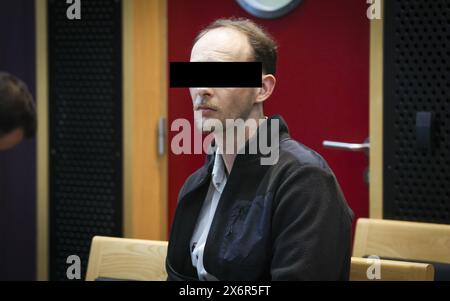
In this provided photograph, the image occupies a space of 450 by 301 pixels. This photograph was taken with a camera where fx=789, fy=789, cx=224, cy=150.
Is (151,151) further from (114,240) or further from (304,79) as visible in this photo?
(114,240)

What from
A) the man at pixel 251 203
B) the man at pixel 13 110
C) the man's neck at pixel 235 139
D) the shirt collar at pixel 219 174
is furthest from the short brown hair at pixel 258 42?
the man at pixel 13 110

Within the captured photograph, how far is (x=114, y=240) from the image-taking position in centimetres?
186

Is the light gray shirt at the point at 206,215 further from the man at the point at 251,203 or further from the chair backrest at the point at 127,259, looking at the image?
the chair backrest at the point at 127,259

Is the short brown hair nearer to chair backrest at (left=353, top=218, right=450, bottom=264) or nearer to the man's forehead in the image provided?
the man's forehead

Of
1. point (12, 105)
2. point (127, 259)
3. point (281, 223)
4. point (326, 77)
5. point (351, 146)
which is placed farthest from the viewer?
point (326, 77)

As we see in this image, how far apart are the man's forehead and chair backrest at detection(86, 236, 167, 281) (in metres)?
0.47

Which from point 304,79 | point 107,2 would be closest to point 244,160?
point 304,79

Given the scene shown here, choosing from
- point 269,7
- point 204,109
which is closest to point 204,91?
point 204,109

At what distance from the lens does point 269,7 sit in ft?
8.83

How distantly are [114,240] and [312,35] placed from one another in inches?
45.2

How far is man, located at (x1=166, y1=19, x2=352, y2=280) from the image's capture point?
1.41m

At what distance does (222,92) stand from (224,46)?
Result: 91mm

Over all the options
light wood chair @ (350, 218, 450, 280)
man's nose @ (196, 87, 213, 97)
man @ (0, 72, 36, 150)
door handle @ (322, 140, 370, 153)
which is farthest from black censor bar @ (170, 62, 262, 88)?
door handle @ (322, 140, 370, 153)

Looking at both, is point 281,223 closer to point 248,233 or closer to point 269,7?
point 248,233
